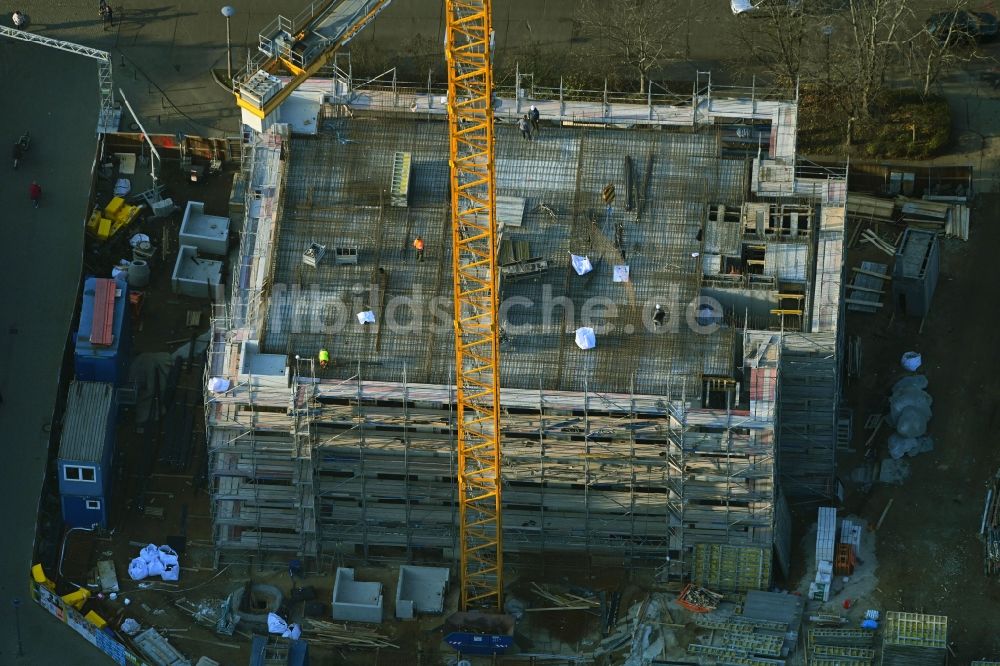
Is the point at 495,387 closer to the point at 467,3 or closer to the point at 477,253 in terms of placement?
the point at 477,253

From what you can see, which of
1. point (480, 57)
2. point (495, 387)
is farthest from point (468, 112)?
point (495, 387)

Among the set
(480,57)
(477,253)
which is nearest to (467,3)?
(480,57)

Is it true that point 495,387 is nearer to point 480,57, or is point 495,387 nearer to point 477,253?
point 477,253

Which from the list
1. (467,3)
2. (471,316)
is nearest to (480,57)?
(467,3)

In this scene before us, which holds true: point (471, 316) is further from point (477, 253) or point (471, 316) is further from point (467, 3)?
point (467, 3)

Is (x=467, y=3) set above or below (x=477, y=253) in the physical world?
above

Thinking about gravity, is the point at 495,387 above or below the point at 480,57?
below

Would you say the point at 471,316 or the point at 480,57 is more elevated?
the point at 480,57
